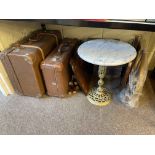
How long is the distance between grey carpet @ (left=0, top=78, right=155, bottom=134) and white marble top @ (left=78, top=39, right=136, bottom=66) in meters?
0.54

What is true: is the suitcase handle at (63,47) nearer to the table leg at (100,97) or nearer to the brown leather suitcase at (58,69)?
the brown leather suitcase at (58,69)

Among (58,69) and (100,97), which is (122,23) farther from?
(100,97)

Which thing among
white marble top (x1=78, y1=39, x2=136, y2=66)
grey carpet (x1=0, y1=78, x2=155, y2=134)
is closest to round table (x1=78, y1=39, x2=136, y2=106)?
white marble top (x1=78, y1=39, x2=136, y2=66)

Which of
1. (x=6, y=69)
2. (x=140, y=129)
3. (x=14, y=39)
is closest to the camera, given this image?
(x=140, y=129)

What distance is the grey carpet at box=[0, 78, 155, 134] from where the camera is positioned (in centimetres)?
121

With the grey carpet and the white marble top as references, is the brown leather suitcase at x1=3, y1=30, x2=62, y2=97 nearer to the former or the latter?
the grey carpet

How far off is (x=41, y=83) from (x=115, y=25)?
858 millimetres

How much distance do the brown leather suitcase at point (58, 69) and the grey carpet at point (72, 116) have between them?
0.13m

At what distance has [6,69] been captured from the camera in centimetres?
133

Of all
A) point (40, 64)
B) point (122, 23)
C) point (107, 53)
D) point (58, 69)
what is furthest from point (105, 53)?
point (40, 64)
